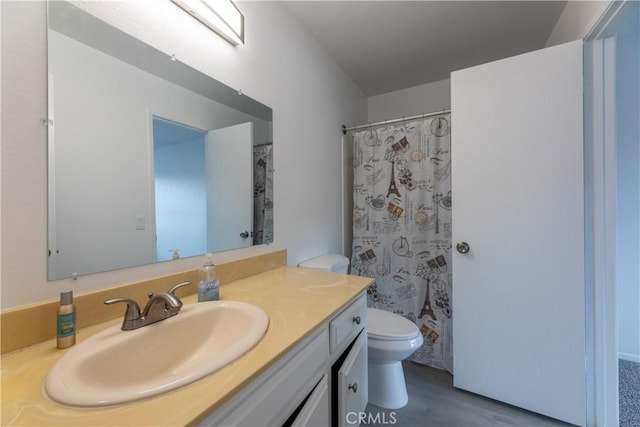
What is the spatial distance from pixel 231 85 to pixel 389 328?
1.49 m

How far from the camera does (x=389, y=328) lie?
1.39 meters

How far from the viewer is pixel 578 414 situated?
1.25 meters

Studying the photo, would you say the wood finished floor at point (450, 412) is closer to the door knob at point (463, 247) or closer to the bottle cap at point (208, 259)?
the door knob at point (463, 247)

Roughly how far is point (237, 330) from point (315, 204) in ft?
3.83

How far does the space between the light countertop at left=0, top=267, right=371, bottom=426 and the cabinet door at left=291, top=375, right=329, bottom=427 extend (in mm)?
225

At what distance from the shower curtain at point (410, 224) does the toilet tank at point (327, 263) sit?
14.4 inches

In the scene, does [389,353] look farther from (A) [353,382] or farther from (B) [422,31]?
(B) [422,31]

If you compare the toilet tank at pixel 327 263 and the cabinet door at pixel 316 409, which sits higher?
the toilet tank at pixel 327 263

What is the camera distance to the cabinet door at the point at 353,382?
0.92 meters

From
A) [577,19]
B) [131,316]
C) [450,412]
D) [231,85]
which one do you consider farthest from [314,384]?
[577,19]

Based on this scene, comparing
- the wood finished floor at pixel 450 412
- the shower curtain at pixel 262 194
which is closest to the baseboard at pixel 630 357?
the wood finished floor at pixel 450 412

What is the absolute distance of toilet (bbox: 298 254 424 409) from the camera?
131cm

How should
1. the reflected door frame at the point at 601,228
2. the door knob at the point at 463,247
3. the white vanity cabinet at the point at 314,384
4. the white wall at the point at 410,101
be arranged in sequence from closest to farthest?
the white vanity cabinet at the point at 314,384 → the reflected door frame at the point at 601,228 → the door knob at the point at 463,247 → the white wall at the point at 410,101

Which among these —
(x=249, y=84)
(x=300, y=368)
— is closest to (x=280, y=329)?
(x=300, y=368)
